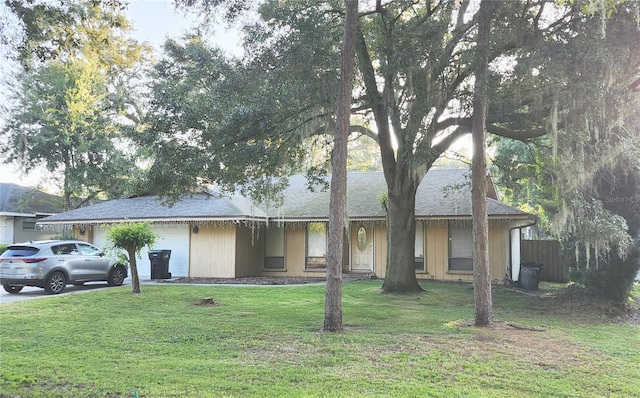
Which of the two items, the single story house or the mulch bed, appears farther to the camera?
the single story house

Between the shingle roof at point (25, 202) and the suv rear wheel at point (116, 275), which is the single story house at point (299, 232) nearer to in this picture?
the suv rear wheel at point (116, 275)

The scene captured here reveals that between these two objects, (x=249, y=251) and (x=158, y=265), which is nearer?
(x=158, y=265)

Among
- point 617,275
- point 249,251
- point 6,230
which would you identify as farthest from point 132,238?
point 6,230

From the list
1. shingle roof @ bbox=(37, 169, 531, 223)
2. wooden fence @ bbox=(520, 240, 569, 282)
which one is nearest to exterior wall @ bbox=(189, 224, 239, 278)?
shingle roof @ bbox=(37, 169, 531, 223)

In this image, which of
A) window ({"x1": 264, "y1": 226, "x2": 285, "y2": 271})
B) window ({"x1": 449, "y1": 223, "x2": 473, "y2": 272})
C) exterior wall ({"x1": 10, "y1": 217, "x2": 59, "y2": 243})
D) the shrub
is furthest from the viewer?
exterior wall ({"x1": 10, "y1": 217, "x2": 59, "y2": 243})

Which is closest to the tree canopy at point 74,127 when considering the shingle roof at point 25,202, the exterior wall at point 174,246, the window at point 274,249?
the shingle roof at point 25,202

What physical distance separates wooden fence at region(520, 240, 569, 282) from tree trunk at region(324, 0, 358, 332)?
46.0 ft

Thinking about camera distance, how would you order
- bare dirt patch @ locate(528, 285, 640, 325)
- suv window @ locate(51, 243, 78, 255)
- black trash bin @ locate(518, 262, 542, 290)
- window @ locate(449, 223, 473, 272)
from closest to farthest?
bare dirt patch @ locate(528, 285, 640, 325)
suv window @ locate(51, 243, 78, 255)
black trash bin @ locate(518, 262, 542, 290)
window @ locate(449, 223, 473, 272)

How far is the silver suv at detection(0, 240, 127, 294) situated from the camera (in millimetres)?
12141

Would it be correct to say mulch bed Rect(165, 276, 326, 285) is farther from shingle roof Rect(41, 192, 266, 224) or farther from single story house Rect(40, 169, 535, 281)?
shingle roof Rect(41, 192, 266, 224)

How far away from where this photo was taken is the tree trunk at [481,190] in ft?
27.1

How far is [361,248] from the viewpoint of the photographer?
745 inches

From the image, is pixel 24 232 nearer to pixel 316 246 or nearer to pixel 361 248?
pixel 316 246

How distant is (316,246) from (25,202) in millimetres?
16218
